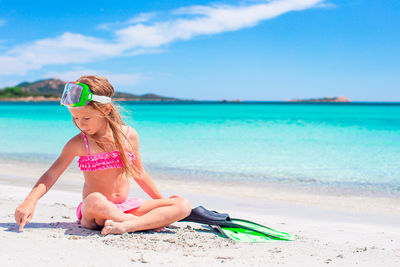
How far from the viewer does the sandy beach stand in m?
2.47

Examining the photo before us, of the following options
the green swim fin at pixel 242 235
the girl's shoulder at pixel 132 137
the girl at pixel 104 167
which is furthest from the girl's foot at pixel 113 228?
the green swim fin at pixel 242 235

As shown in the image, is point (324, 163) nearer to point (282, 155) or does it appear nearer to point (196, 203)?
point (282, 155)

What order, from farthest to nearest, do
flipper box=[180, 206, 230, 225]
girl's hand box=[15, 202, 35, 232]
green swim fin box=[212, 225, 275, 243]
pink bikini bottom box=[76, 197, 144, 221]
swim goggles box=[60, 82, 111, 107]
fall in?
1. flipper box=[180, 206, 230, 225]
2. pink bikini bottom box=[76, 197, 144, 221]
3. green swim fin box=[212, 225, 275, 243]
4. swim goggles box=[60, 82, 111, 107]
5. girl's hand box=[15, 202, 35, 232]

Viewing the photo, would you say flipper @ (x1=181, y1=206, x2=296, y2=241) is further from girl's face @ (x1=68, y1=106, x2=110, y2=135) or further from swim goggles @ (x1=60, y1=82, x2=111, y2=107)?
swim goggles @ (x1=60, y1=82, x2=111, y2=107)

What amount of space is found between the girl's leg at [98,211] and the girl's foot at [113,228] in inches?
2.8

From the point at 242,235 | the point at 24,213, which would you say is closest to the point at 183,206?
the point at 242,235

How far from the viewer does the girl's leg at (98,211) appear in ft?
9.65

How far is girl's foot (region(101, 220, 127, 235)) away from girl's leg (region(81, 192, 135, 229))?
0.07m

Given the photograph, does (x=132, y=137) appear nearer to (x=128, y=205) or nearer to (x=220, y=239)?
(x=128, y=205)

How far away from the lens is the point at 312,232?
11.5ft

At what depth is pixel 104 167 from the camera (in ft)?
10.1

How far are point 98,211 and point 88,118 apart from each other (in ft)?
2.39

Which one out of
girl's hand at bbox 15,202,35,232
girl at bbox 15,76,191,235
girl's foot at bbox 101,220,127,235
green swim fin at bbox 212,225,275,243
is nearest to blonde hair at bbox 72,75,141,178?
girl at bbox 15,76,191,235

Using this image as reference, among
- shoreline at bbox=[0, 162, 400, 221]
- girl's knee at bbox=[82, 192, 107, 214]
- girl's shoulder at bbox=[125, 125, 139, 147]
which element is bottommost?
shoreline at bbox=[0, 162, 400, 221]
